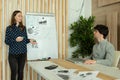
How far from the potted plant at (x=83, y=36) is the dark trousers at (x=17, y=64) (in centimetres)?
124

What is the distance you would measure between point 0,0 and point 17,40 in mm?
917

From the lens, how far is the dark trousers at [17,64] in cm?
385

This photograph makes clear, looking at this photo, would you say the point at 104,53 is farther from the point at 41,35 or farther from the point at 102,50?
the point at 41,35

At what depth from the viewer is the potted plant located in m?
4.46

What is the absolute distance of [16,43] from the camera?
3846 millimetres

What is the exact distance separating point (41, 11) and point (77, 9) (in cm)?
94

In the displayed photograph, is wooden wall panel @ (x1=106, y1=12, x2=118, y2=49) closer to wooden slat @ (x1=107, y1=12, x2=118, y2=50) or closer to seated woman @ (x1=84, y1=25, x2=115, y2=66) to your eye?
wooden slat @ (x1=107, y1=12, x2=118, y2=50)

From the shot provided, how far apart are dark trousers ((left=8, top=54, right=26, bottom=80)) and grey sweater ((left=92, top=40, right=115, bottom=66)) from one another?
1.51 metres

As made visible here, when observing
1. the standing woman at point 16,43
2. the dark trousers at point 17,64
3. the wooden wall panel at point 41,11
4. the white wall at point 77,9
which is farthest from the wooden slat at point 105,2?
the dark trousers at point 17,64

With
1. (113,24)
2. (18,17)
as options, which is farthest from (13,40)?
(113,24)

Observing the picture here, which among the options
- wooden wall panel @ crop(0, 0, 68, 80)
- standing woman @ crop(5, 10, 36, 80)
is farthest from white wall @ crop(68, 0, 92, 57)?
standing woman @ crop(5, 10, 36, 80)

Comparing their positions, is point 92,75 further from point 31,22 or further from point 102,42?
point 31,22

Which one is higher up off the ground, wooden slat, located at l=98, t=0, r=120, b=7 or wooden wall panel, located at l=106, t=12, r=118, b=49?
wooden slat, located at l=98, t=0, r=120, b=7

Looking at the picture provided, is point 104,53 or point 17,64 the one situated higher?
point 104,53
